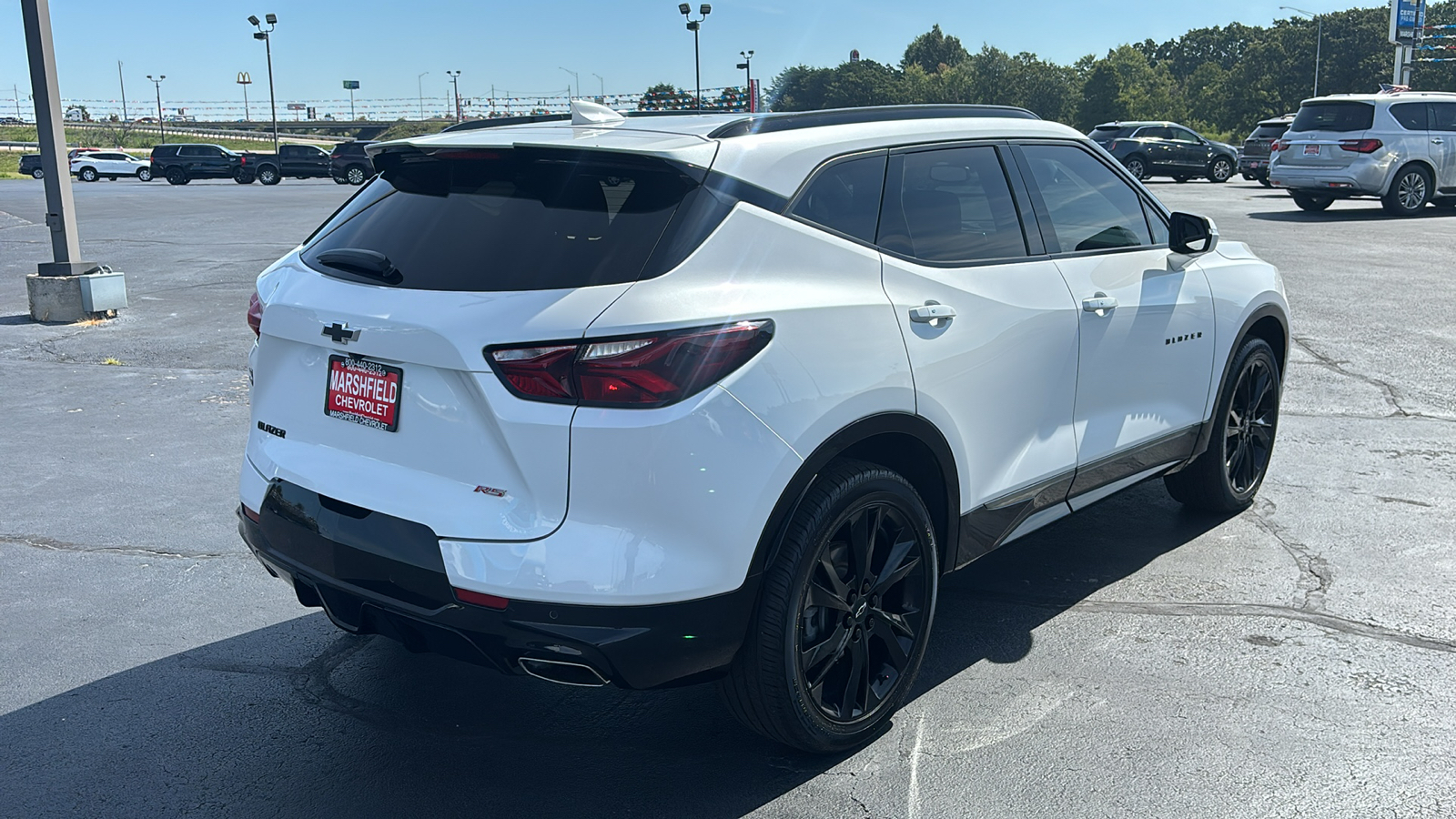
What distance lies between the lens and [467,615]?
113 inches

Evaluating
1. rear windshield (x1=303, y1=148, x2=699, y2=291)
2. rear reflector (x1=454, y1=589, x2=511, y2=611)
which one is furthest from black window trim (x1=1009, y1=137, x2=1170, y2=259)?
rear reflector (x1=454, y1=589, x2=511, y2=611)

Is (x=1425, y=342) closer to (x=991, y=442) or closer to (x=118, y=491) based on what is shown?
(x=991, y=442)

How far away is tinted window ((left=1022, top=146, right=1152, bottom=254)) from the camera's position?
425cm

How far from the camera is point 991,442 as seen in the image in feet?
12.4

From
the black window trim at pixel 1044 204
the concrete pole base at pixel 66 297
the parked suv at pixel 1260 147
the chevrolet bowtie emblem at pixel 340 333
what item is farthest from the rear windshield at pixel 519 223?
the parked suv at pixel 1260 147

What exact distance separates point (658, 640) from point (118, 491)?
4.09 metres

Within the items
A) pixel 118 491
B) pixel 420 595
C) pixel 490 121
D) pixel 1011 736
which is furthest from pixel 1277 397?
pixel 118 491

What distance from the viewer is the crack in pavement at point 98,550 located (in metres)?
4.98

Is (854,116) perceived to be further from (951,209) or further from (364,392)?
(364,392)

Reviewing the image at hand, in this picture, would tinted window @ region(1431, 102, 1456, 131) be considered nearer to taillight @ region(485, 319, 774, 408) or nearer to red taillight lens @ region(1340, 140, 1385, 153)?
red taillight lens @ region(1340, 140, 1385, 153)

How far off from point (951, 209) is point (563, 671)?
1.89 meters

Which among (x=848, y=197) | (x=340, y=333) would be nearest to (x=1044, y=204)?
(x=848, y=197)

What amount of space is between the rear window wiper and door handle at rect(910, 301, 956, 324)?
142cm

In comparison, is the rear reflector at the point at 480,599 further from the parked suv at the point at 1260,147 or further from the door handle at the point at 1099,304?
the parked suv at the point at 1260,147
